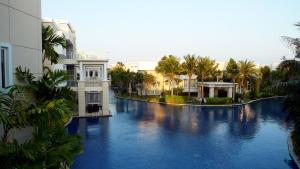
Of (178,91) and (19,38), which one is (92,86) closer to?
(178,91)

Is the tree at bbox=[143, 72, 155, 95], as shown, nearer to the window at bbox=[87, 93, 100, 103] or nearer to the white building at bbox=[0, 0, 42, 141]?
the window at bbox=[87, 93, 100, 103]

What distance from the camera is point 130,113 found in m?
33.7

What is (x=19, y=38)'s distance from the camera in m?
6.73

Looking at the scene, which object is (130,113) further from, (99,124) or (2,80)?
(2,80)

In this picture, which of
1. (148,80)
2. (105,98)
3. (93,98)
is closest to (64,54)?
(105,98)

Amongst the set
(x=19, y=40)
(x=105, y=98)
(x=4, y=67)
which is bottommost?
(x=105, y=98)

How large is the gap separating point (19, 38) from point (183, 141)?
15811mm

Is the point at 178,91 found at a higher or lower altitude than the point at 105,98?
higher

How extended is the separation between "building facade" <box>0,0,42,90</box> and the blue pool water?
8.93 meters

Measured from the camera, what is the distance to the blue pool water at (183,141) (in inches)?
620

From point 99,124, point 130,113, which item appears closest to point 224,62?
point 130,113

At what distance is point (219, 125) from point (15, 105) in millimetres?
23629

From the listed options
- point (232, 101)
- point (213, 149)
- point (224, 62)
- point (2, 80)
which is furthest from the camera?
point (224, 62)

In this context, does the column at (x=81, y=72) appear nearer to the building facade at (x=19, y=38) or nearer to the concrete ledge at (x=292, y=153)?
the concrete ledge at (x=292, y=153)
